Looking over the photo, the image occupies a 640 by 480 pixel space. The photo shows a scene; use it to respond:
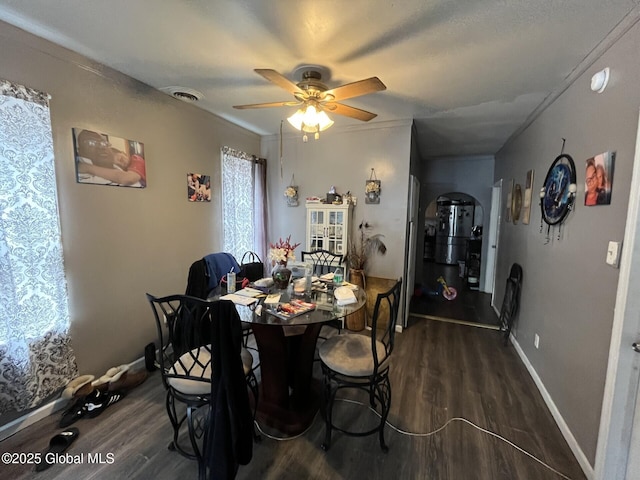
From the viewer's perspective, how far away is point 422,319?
3918 mm

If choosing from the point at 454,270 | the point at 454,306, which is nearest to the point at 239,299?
the point at 454,306

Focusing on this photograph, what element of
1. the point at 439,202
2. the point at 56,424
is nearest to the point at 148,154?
the point at 56,424

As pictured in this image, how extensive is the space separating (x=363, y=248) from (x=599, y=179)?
2.31m

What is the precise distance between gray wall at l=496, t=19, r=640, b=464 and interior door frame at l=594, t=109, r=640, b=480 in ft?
0.32

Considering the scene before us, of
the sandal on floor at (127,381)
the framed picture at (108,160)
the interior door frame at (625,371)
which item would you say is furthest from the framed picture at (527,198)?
the sandal on floor at (127,381)

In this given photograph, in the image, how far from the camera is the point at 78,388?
204cm

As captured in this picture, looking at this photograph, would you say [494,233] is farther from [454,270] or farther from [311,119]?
[311,119]

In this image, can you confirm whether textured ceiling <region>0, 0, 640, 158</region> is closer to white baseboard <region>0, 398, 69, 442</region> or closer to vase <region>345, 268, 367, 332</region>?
vase <region>345, 268, 367, 332</region>

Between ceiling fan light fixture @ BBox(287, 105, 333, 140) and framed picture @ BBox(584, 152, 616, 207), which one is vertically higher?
ceiling fan light fixture @ BBox(287, 105, 333, 140)

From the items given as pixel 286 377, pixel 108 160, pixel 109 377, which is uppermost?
pixel 108 160

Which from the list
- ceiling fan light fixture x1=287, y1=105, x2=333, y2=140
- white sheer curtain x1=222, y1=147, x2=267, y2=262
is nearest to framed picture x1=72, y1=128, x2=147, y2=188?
white sheer curtain x1=222, y1=147, x2=267, y2=262

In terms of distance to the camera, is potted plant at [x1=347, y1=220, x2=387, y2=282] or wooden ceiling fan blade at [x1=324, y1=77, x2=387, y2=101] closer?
wooden ceiling fan blade at [x1=324, y1=77, x2=387, y2=101]

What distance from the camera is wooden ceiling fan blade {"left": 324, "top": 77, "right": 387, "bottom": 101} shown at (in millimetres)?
1658

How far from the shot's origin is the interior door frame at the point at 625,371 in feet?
4.42
